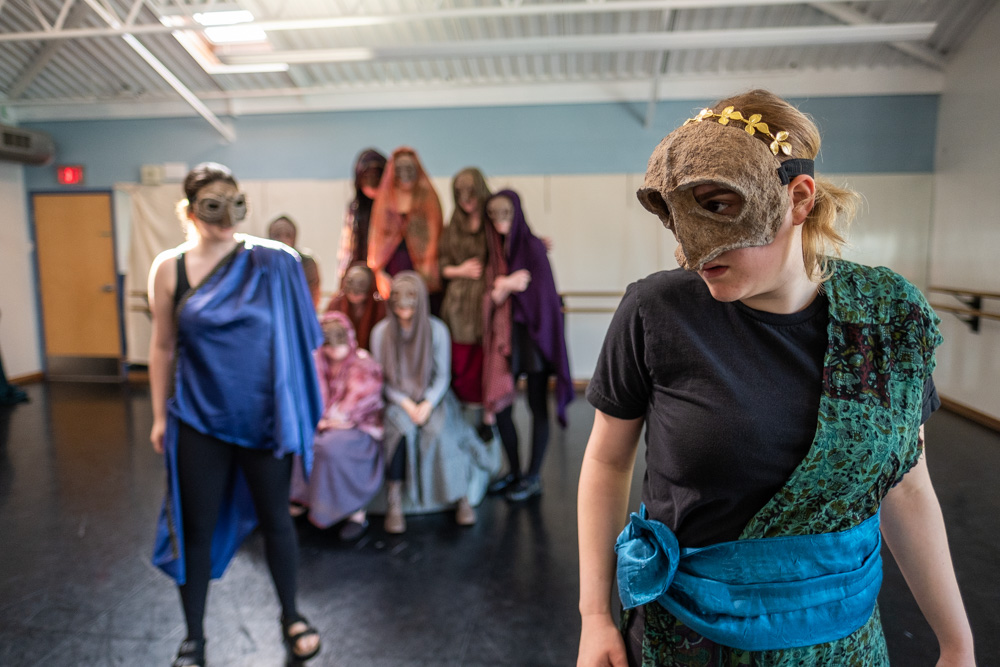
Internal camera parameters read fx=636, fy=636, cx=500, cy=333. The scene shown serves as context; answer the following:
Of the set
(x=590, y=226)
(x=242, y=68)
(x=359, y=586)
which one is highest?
(x=242, y=68)

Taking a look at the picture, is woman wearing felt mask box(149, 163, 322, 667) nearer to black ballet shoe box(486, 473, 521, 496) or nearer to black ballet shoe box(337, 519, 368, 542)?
black ballet shoe box(337, 519, 368, 542)

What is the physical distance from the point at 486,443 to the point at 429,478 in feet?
1.52

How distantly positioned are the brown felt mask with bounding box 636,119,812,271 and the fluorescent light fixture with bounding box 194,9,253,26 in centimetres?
471

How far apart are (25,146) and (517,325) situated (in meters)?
6.20

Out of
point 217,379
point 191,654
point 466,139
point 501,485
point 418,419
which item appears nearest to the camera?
point 217,379

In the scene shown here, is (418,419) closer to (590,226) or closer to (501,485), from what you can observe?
(501,485)

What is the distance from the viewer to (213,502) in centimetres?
177

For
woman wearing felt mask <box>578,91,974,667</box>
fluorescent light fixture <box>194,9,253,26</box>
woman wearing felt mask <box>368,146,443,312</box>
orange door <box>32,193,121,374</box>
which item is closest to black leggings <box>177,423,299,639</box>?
woman wearing felt mask <box>578,91,974,667</box>

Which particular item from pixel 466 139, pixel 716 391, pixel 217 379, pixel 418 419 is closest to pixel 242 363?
pixel 217 379

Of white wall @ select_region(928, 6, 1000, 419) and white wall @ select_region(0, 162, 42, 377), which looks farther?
white wall @ select_region(0, 162, 42, 377)

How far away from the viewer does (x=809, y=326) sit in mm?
746

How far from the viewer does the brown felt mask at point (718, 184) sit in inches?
25.8

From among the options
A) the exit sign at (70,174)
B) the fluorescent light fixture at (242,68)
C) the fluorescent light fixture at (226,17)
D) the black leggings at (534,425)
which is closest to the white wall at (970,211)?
the black leggings at (534,425)

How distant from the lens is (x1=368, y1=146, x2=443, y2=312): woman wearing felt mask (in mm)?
3312
